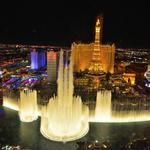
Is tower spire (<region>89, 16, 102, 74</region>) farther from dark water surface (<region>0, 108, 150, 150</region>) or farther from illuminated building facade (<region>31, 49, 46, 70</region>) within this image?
dark water surface (<region>0, 108, 150, 150</region>)

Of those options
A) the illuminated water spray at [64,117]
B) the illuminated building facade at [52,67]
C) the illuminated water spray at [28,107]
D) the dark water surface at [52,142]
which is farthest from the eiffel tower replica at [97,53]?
the illuminated water spray at [64,117]

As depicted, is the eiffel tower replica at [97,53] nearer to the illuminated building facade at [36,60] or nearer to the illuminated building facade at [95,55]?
the illuminated building facade at [95,55]

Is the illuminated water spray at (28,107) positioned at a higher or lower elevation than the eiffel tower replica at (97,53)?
lower

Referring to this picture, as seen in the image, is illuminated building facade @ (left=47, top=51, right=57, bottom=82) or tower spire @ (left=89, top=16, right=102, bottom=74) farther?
tower spire @ (left=89, top=16, right=102, bottom=74)

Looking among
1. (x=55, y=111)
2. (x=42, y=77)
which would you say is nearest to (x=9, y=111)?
(x=55, y=111)

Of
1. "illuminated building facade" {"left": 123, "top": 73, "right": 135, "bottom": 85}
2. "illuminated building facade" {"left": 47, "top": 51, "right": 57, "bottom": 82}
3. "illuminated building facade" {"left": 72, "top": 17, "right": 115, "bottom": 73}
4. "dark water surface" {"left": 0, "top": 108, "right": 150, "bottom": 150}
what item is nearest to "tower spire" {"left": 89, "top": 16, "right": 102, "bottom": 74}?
"illuminated building facade" {"left": 72, "top": 17, "right": 115, "bottom": 73}

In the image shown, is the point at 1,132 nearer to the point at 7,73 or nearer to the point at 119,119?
the point at 119,119
